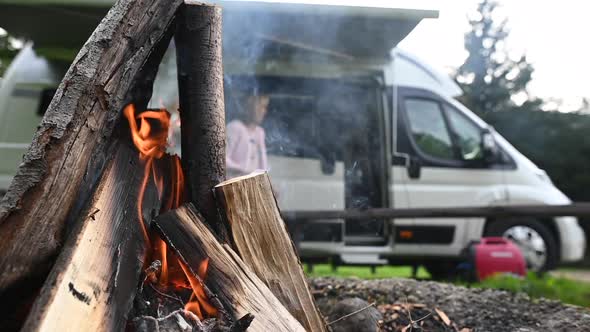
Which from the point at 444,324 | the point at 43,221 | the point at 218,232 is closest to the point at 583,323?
the point at 444,324

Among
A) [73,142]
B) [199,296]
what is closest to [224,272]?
[199,296]

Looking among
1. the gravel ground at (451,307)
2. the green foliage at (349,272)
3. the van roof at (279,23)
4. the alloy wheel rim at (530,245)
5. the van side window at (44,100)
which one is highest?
the van roof at (279,23)

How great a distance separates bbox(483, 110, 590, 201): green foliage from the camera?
11.2 meters

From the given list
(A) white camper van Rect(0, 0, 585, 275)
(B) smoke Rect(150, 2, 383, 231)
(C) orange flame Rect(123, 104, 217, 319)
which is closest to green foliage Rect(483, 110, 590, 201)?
(A) white camper van Rect(0, 0, 585, 275)

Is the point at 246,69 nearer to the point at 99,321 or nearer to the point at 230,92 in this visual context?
the point at 230,92

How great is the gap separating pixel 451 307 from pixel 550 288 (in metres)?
0.87

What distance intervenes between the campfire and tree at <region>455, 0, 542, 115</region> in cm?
1287

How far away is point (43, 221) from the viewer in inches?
72.2

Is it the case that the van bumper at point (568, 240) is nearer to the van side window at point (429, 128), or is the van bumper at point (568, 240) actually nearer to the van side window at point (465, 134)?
the van side window at point (465, 134)

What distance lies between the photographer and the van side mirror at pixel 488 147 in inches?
277

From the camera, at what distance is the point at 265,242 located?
2199 millimetres

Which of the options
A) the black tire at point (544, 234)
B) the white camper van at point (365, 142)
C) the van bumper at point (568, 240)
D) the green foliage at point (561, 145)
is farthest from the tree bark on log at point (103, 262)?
the green foliage at point (561, 145)

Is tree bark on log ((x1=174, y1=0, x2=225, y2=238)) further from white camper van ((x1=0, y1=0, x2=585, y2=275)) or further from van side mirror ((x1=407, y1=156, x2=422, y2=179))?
van side mirror ((x1=407, y1=156, x2=422, y2=179))

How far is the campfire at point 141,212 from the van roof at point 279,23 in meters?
2.91
